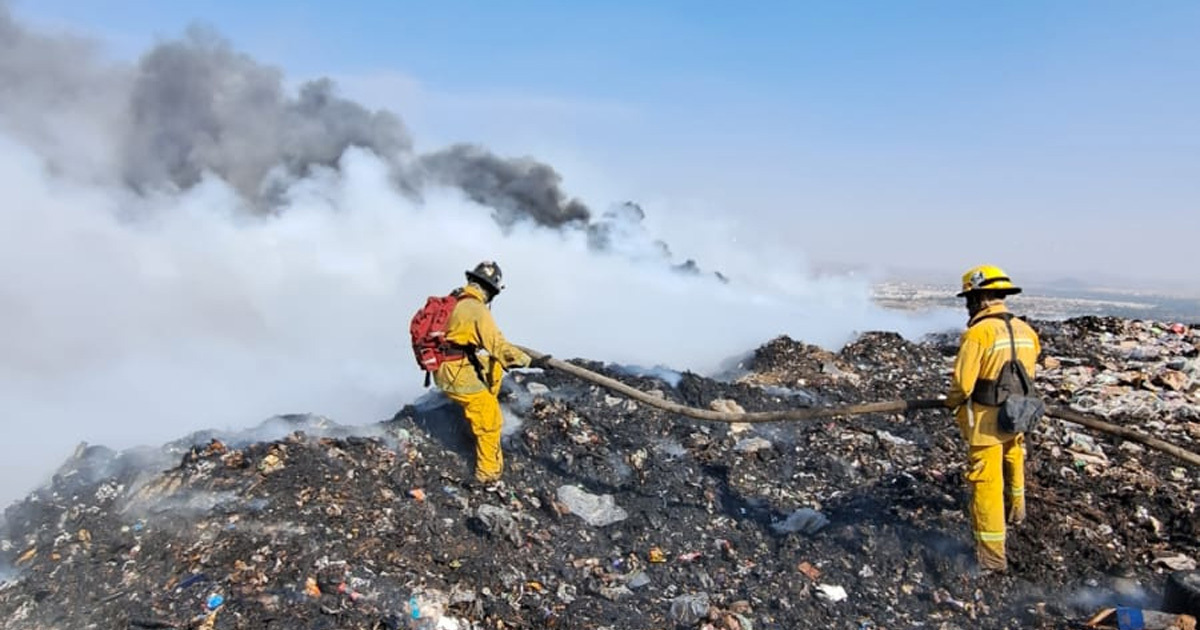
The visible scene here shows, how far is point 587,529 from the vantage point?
551cm

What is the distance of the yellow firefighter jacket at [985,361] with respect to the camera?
4461 millimetres

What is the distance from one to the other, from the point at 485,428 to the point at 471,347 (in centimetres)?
67

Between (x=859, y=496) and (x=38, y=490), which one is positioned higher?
(x=38, y=490)

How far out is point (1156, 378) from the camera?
8.62m

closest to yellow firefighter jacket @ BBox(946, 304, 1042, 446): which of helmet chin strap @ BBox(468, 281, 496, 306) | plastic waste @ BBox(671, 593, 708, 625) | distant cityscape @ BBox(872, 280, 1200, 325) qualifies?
plastic waste @ BBox(671, 593, 708, 625)

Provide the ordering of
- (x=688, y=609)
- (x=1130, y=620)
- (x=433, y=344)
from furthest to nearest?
(x=433, y=344) < (x=688, y=609) < (x=1130, y=620)

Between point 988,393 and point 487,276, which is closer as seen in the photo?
point 988,393

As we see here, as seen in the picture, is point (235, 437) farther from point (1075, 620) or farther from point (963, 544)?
point (1075, 620)

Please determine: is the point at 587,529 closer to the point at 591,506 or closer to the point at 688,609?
the point at 591,506

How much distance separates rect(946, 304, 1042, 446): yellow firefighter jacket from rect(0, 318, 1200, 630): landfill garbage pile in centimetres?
93

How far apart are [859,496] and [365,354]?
9117 millimetres

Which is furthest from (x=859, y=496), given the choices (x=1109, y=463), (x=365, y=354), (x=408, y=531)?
(x=365, y=354)

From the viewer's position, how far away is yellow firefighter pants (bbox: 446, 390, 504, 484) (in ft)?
19.0

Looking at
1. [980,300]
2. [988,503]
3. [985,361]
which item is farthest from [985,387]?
[988,503]
